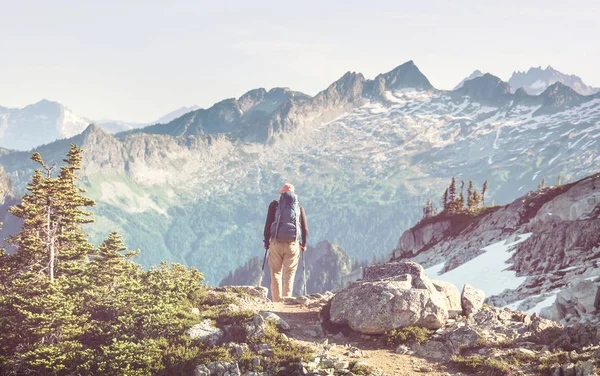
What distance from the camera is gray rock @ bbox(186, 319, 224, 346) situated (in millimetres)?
19125

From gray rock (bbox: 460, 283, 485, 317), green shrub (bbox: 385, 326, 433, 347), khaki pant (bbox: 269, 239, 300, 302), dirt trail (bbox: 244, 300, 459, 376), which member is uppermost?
khaki pant (bbox: 269, 239, 300, 302)

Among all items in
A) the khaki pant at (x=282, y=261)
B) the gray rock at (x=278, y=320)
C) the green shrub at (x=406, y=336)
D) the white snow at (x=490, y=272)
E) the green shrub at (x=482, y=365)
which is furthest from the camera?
the white snow at (x=490, y=272)

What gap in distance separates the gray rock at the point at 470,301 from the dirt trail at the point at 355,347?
509 cm

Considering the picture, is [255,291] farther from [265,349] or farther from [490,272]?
[490,272]

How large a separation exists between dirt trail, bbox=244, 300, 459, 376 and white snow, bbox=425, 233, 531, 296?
152 ft

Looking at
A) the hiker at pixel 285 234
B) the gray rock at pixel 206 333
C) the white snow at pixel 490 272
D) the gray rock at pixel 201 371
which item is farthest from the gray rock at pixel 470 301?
the white snow at pixel 490 272

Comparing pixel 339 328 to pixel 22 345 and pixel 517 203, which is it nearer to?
pixel 22 345

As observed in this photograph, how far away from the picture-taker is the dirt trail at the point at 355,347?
1667cm

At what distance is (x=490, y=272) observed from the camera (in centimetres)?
6894

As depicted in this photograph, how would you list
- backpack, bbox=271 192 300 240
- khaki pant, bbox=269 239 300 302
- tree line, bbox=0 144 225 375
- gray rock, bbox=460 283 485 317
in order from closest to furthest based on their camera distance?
tree line, bbox=0 144 225 375, gray rock, bbox=460 283 485 317, backpack, bbox=271 192 300 240, khaki pant, bbox=269 239 300 302

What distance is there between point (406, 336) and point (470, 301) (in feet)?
16.1

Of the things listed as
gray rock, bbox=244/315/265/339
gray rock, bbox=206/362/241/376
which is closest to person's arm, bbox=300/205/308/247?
gray rock, bbox=244/315/265/339

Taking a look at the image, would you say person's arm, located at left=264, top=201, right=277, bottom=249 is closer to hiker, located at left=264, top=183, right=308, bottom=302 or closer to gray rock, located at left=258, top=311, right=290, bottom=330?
hiker, located at left=264, top=183, right=308, bottom=302

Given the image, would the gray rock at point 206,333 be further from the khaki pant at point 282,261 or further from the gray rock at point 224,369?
the khaki pant at point 282,261
